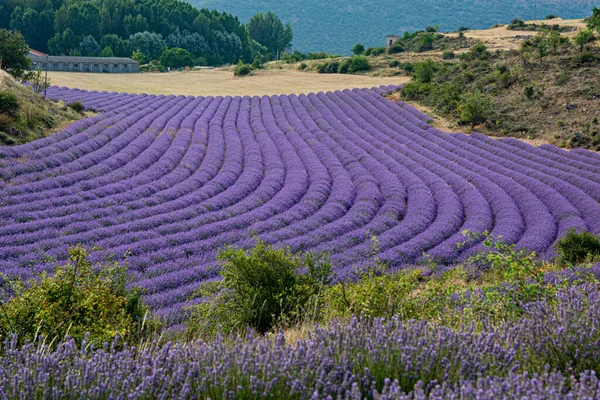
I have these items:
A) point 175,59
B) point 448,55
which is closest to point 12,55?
point 448,55

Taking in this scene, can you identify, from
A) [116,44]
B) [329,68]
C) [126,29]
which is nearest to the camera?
[329,68]

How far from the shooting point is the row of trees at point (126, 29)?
8856 cm

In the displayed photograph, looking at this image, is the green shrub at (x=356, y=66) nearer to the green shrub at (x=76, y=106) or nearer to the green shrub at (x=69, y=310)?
the green shrub at (x=76, y=106)

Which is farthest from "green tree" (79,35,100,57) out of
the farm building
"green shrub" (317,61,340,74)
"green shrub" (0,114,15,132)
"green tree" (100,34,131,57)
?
"green shrub" (0,114,15,132)

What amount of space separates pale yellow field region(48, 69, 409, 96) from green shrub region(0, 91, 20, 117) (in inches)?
1007

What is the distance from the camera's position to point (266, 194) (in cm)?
1517

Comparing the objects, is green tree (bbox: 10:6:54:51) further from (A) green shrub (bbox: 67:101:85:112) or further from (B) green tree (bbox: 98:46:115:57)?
(A) green shrub (bbox: 67:101:85:112)

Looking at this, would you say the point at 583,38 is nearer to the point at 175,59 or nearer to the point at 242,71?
the point at 242,71

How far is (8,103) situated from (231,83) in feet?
120

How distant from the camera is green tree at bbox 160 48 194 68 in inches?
3290

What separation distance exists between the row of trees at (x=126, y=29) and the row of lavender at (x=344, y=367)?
8836cm

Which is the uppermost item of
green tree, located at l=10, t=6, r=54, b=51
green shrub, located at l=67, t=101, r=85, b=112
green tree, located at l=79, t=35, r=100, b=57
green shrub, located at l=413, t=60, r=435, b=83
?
green tree, located at l=10, t=6, r=54, b=51

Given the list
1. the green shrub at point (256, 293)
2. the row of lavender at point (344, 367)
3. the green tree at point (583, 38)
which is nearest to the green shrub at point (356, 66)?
the green tree at point (583, 38)

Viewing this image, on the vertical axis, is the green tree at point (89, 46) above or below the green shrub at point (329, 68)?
above
